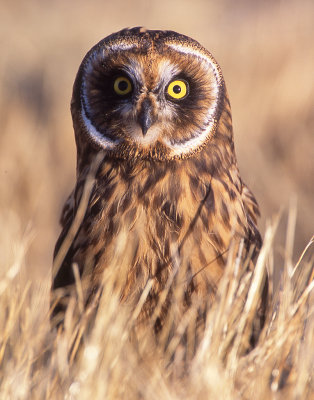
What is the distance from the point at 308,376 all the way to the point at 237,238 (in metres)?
0.69

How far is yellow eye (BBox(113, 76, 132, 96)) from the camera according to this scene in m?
2.59

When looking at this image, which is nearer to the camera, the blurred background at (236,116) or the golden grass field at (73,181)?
the golden grass field at (73,181)

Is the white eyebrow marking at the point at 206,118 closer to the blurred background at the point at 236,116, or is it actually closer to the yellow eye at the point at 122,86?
the yellow eye at the point at 122,86

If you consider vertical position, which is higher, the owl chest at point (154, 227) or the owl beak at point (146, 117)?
the owl beak at point (146, 117)

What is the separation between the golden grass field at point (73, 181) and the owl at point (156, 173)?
0.44ft

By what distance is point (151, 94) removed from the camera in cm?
254

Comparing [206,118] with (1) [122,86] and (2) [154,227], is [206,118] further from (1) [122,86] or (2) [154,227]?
(2) [154,227]

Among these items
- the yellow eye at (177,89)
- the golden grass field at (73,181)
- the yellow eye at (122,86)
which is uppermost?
the yellow eye at (177,89)

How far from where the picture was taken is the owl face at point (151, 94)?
100 inches

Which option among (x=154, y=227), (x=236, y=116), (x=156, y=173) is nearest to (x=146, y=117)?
(x=156, y=173)

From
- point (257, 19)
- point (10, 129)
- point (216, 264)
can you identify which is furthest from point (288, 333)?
point (257, 19)

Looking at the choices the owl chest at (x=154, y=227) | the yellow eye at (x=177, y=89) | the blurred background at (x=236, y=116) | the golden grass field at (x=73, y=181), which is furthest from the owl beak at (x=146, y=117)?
the blurred background at (x=236, y=116)

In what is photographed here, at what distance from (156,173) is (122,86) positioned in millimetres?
321

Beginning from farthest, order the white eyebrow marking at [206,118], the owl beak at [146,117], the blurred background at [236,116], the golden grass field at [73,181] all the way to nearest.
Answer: the blurred background at [236,116], the white eyebrow marking at [206,118], the owl beak at [146,117], the golden grass field at [73,181]
